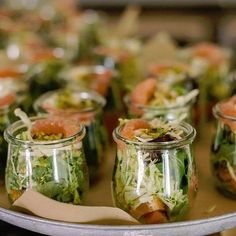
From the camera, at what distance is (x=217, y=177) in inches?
41.9

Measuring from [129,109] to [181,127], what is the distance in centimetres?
25

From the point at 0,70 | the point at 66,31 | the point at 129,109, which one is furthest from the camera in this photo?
the point at 66,31

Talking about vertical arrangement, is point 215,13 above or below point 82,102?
below

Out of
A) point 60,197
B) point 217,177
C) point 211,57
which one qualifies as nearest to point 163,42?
point 211,57

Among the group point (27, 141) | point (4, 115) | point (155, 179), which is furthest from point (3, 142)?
point (155, 179)

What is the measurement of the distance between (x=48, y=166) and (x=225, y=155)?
0.34 meters

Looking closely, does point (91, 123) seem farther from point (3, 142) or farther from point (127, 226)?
point (127, 226)

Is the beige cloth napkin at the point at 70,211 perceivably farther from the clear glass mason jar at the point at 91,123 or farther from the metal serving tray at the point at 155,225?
the clear glass mason jar at the point at 91,123

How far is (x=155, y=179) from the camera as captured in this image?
0.91m

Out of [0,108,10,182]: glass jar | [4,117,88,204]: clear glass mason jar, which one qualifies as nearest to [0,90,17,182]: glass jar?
[0,108,10,182]: glass jar

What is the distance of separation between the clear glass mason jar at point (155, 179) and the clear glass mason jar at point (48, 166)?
0.07m

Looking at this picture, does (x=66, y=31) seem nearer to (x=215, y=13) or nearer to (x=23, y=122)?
(x=23, y=122)

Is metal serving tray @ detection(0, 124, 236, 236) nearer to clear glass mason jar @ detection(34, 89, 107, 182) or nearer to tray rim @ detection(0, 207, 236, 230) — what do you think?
tray rim @ detection(0, 207, 236, 230)

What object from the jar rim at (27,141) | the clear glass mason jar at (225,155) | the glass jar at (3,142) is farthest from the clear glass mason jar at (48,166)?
the clear glass mason jar at (225,155)
